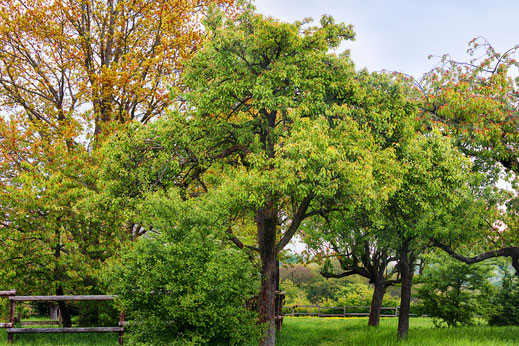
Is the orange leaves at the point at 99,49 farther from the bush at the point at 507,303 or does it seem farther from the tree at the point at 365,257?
the bush at the point at 507,303

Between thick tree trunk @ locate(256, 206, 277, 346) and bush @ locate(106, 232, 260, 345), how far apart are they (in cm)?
316

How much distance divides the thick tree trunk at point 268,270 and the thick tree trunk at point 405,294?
5.61 metres

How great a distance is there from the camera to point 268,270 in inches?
583

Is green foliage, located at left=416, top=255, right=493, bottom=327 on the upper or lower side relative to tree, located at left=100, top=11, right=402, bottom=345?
lower

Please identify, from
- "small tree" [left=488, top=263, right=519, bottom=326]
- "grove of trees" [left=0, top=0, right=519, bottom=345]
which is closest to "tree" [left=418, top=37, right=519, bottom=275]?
"grove of trees" [left=0, top=0, right=519, bottom=345]

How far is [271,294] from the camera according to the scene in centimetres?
1476

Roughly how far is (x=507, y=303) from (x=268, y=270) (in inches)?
570

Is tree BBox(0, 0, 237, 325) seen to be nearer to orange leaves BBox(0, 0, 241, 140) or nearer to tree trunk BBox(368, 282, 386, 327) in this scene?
orange leaves BBox(0, 0, 241, 140)

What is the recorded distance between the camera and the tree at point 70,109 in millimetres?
15234

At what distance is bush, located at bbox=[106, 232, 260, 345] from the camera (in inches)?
409

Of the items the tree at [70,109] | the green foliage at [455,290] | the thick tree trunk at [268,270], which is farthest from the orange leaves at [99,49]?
the green foliage at [455,290]

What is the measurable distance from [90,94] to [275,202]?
10.0 metres

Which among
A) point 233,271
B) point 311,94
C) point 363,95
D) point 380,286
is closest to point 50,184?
point 233,271

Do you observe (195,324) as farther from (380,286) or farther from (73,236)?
(380,286)
